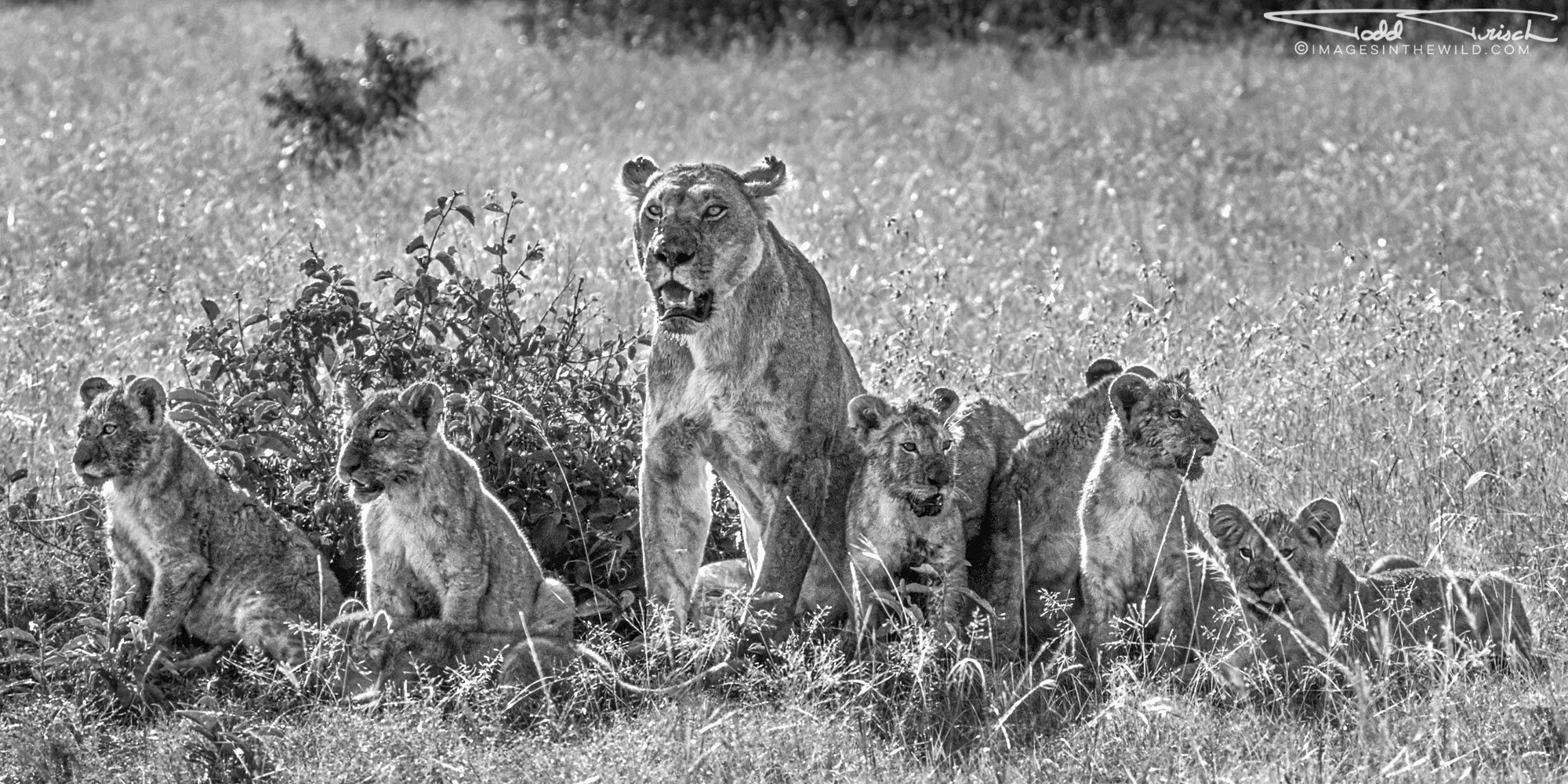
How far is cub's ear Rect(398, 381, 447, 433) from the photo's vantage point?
7082 mm

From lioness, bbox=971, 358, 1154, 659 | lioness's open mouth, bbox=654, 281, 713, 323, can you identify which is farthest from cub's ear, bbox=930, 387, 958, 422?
lioness's open mouth, bbox=654, 281, 713, 323

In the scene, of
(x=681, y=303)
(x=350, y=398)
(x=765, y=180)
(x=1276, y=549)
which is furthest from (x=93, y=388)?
(x=1276, y=549)

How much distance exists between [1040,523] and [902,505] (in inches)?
29.8

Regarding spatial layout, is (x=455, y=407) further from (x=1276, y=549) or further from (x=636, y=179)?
(x=1276, y=549)

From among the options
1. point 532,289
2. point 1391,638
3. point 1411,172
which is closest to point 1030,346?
point 532,289

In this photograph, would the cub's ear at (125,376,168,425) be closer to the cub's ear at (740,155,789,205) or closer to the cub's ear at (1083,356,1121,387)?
the cub's ear at (740,155,789,205)

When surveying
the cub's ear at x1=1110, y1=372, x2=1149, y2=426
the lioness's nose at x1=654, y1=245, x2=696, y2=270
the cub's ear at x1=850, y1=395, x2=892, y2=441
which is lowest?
the cub's ear at x1=850, y1=395, x2=892, y2=441

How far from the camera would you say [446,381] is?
8.46 meters

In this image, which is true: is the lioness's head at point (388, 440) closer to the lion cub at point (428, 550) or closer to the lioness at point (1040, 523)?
the lion cub at point (428, 550)

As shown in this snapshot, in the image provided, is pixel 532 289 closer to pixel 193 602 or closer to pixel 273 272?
pixel 273 272

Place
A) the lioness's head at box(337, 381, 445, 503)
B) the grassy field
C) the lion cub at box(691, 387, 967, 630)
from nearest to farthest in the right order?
the grassy field < the lion cub at box(691, 387, 967, 630) < the lioness's head at box(337, 381, 445, 503)

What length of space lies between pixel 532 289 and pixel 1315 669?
5912 millimetres

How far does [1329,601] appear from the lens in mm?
6863

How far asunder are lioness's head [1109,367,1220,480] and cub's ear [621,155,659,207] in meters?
2.01
